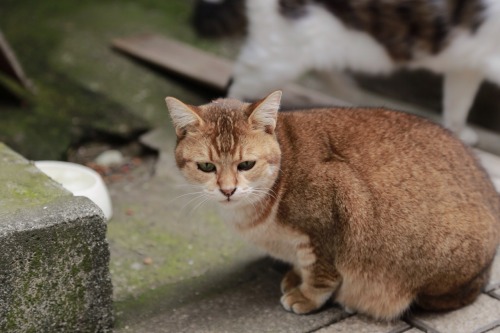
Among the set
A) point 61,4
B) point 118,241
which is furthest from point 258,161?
point 61,4

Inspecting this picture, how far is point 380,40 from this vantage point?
13.1 feet

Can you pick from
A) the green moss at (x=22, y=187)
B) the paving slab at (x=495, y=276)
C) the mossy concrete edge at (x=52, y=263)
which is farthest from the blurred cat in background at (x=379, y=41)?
the mossy concrete edge at (x=52, y=263)

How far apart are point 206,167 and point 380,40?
1819 millimetres

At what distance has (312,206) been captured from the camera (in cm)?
262

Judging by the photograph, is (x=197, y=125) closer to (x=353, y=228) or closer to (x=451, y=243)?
(x=353, y=228)

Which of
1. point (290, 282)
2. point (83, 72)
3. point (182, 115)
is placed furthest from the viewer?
point (83, 72)

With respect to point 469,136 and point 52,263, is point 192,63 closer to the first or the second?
point 469,136

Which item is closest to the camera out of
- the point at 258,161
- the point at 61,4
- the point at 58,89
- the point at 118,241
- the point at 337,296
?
the point at 258,161

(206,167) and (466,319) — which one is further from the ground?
(206,167)

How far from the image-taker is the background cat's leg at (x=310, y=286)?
2.72 m

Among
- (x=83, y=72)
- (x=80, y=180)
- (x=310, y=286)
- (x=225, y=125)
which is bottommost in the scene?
(x=83, y=72)

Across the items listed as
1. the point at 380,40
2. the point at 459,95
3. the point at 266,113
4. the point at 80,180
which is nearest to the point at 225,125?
the point at 266,113

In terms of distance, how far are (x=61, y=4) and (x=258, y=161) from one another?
4130mm

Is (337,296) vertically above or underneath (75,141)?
above
